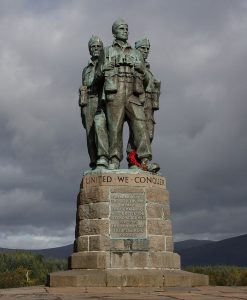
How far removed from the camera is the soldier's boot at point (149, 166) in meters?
13.0

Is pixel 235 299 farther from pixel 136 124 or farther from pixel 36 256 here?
pixel 36 256

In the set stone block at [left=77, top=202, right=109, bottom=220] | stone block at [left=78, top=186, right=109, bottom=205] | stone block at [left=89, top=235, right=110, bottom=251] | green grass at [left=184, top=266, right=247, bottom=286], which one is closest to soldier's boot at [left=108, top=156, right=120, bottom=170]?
stone block at [left=78, top=186, right=109, bottom=205]

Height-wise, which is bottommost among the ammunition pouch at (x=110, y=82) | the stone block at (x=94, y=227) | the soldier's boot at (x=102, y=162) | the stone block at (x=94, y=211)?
the stone block at (x=94, y=227)

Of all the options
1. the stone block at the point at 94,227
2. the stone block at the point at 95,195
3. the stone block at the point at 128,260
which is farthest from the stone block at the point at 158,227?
the stone block at the point at 95,195

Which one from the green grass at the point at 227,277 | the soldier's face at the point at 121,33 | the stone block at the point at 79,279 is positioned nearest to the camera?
the stone block at the point at 79,279

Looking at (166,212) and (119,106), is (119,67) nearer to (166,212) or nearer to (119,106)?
(119,106)

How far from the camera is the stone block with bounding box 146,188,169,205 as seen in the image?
12359mm

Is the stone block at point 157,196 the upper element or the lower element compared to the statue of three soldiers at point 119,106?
lower

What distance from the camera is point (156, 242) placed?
12.1 m

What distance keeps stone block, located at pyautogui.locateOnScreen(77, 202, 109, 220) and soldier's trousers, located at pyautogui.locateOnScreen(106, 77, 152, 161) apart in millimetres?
1438

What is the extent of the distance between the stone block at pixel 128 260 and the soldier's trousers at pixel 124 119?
2494 millimetres

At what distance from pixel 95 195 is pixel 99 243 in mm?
→ 1102

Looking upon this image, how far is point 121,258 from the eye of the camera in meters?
11.6

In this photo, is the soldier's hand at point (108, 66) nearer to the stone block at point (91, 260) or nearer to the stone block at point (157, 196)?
the stone block at point (157, 196)
